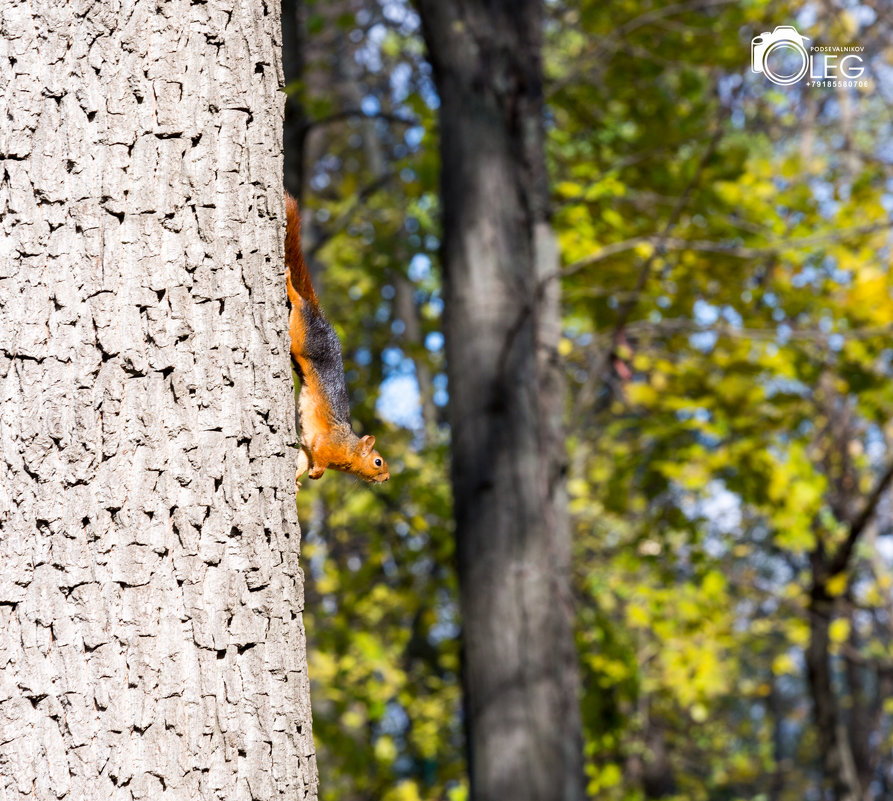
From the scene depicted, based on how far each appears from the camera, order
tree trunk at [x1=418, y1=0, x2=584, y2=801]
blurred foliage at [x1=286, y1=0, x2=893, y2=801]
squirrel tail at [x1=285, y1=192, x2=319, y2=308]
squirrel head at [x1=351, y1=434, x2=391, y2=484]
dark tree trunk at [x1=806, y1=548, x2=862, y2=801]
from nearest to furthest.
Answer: squirrel tail at [x1=285, y1=192, x2=319, y2=308]
squirrel head at [x1=351, y1=434, x2=391, y2=484]
tree trunk at [x1=418, y1=0, x2=584, y2=801]
blurred foliage at [x1=286, y1=0, x2=893, y2=801]
dark tree trunk at [x1=806, y1=548, x2=862, y2=801]

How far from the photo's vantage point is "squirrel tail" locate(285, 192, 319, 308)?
1.48 m

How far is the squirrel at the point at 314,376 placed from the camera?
1504 millimetres

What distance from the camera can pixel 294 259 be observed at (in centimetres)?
151

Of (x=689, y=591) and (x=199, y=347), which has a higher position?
(x=199, y=347)

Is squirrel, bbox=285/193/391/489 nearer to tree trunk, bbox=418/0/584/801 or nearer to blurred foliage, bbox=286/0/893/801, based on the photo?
tree trunk, bbox=418/0/584/801

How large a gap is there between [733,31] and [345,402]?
4.15m

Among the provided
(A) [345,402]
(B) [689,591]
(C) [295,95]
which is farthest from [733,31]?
(A) [345,402]

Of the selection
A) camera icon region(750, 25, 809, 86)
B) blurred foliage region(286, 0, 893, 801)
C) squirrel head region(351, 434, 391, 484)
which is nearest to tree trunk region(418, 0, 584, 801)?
blurred foliage region(286, 0, 893, 801)

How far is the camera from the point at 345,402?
1.77 metres

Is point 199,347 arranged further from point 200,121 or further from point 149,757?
point 149,757

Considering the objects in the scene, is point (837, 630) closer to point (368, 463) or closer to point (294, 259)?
point (368, 463)

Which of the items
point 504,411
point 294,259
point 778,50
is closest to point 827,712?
point 504,411

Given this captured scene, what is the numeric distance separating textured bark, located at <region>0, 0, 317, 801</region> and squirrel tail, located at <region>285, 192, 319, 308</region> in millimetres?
222

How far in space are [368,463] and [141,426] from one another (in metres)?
0.95
